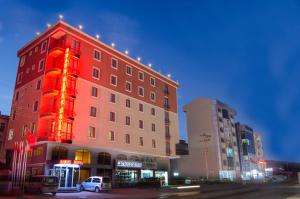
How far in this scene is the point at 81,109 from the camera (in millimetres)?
47406

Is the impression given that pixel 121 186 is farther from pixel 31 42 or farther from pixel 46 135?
pixel 31 42

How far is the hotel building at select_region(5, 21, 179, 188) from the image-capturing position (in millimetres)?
43784

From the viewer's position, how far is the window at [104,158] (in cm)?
4944

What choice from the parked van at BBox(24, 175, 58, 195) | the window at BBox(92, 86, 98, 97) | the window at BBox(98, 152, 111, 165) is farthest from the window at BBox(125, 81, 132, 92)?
the parked van at BBox(24, 175, 58, 195)

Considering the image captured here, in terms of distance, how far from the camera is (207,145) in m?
95.9

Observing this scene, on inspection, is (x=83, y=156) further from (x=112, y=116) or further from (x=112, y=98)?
(x=112, y=98)

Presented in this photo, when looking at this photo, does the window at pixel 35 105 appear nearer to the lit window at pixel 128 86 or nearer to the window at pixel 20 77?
the window at pixel 20 77

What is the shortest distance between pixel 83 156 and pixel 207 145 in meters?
57.8

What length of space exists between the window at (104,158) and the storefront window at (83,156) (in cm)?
237

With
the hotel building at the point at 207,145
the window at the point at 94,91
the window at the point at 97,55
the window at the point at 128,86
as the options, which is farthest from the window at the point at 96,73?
the hotel building at the point at 207,145

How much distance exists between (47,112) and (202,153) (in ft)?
208

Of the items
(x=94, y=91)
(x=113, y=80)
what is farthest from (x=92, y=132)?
(x=113, y=80)

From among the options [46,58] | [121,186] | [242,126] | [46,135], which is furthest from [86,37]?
[242,126]

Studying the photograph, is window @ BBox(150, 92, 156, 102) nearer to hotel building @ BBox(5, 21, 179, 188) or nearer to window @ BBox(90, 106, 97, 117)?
hotel building @ BBox(5, 21, 179, 188)
